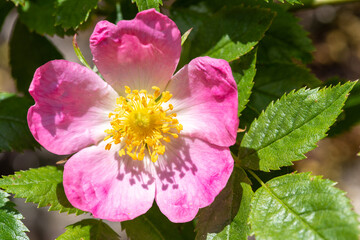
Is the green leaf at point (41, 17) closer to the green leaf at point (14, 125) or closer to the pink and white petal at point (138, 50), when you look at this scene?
the green leaf at point (14, 125)

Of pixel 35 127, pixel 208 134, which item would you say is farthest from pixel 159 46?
pixel 35 127

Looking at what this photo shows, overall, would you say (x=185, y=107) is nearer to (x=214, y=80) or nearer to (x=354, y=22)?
(x=214, y=80)

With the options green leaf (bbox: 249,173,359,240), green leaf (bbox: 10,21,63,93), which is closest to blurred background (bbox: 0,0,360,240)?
green leaf (bbox: 10,21,63,93)

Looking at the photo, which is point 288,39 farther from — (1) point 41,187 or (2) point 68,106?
(1) point 41,187

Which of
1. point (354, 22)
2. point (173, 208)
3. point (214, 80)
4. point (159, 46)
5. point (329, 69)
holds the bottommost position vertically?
point (329, 69)

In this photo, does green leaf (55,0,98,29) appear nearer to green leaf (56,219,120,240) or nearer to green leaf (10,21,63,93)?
green leaf (10,21,63,93)

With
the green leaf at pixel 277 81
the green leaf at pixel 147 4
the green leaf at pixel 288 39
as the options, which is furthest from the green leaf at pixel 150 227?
the green leaf at pixel 288 39

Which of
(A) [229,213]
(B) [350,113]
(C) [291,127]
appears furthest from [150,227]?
(B) [350,113]

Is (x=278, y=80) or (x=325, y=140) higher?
(x=278, y=80)
